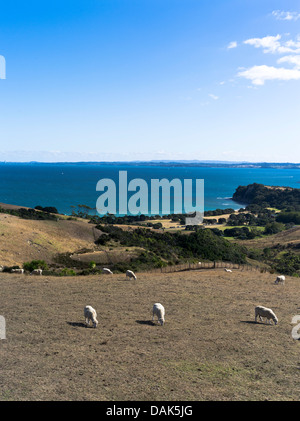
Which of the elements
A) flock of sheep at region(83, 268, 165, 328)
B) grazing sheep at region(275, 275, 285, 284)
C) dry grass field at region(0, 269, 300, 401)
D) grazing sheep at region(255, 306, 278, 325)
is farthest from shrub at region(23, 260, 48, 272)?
grazing sheep at region(255, 306, 278, 325)

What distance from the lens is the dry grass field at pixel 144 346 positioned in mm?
10047

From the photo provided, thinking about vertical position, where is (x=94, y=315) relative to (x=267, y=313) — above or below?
above

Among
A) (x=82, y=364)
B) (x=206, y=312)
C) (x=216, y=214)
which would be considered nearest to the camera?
(x=82, y=364)

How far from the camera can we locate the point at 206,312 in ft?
57.1

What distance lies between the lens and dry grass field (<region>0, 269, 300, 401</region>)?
33.0 ft

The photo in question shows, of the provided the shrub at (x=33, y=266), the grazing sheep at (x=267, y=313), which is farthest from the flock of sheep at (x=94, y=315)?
the shrub at (x=33, y=266)

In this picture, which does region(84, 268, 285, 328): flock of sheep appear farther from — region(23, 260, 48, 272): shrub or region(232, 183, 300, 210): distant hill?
region(232, 183, 300, 210): distant hill

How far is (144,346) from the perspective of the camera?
42.5 ft

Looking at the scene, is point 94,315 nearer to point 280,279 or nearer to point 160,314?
point 160,314

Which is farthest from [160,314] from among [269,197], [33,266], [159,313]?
[269,197]
